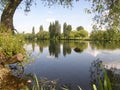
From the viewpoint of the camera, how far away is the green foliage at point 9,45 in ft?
43.1

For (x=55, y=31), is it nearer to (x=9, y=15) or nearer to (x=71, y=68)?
(x=71, y=68)

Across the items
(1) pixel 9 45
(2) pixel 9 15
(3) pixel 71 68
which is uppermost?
(2) pixel 9 15

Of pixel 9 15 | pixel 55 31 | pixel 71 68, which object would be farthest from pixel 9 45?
pixel 55 31

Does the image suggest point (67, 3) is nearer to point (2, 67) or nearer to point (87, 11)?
point (87, 11)

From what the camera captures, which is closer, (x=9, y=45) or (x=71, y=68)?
(x=9, y=45)

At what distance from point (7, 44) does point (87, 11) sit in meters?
8.95

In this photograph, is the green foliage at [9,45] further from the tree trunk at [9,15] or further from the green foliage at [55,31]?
the green foliage at [55,31]

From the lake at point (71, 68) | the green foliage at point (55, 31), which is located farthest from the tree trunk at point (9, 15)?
the green foliage at point (55, 31)

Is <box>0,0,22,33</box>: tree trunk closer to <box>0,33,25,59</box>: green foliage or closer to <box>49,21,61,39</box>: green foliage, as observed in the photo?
<box>0,33,25,59</box>: green foliage

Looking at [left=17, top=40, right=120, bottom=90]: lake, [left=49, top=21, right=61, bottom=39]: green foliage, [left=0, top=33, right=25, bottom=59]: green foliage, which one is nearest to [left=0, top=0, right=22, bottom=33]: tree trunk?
[left=17, top=40, right=120, bottom=90]: lake

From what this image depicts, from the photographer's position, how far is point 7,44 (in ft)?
44.0

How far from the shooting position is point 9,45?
44.0 ft

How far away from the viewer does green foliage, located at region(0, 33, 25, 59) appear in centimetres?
1313

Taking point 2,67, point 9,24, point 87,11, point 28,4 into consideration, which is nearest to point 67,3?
point 87,11
